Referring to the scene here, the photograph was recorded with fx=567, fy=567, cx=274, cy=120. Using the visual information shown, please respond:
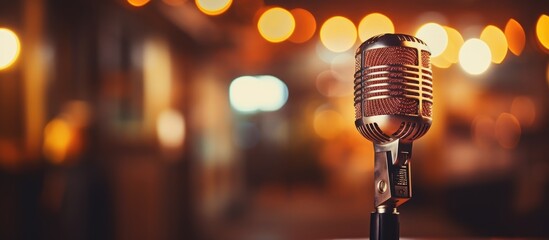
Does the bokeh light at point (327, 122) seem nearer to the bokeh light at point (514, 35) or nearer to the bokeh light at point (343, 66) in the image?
the bokeh light at point (343, 66)

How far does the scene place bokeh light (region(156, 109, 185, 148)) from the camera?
20.8 ft

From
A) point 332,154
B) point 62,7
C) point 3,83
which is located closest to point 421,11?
point 62,7

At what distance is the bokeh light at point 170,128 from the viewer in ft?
20.8

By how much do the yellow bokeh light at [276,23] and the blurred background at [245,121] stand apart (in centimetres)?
2

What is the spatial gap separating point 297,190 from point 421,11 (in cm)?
597

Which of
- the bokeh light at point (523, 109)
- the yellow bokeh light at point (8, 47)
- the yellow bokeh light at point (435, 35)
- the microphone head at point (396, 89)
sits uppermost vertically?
the yellow bokeh light at point (435, 35)

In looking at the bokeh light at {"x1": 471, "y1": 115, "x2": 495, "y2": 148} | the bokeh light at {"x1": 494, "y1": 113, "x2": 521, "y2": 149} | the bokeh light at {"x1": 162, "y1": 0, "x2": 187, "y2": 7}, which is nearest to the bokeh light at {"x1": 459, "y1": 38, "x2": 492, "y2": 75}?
the bokeh light at {"x1": 162, "y1": 0, "x2": 187, "y2": 7}

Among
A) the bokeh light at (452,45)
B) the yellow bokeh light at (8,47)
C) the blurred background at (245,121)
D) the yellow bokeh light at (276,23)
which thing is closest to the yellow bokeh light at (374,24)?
the blurred background at (245,121)

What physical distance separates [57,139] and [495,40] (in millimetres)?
4922

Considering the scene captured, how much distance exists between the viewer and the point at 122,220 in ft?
16.3

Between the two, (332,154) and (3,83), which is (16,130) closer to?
(3,83)

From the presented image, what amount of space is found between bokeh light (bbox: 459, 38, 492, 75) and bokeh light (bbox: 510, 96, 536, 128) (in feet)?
12.2

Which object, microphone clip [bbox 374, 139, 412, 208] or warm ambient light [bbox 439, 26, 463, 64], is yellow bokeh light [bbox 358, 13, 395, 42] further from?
microphone clip [bbox 374, 139, 412, 208]

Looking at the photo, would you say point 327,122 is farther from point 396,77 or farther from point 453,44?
point 396,77
